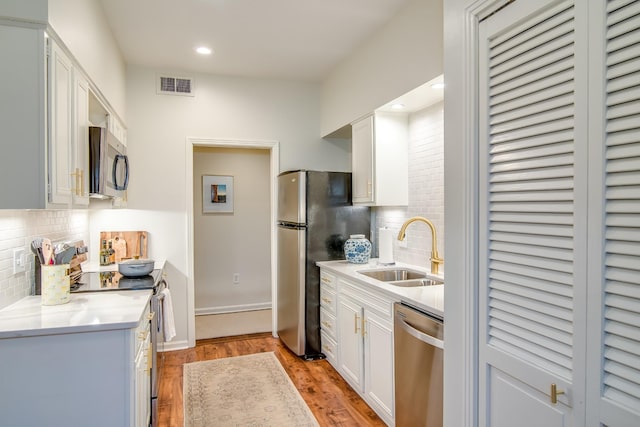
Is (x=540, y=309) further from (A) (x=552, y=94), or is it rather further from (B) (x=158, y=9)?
(B) (x=158, y=9)

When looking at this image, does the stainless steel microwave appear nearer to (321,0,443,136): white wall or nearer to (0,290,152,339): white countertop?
(0,290,152,339): white countertop

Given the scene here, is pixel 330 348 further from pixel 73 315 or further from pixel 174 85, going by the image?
pixel 174 85

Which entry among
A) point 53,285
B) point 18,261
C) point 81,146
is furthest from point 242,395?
point 81,146

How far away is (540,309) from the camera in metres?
1.04

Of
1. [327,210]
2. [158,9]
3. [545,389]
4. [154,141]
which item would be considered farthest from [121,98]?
[545,389]

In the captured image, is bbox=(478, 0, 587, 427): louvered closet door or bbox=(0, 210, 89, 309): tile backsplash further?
bbox=(0, 210, 89, 309): tile backsplash

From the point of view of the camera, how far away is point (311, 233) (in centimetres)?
351

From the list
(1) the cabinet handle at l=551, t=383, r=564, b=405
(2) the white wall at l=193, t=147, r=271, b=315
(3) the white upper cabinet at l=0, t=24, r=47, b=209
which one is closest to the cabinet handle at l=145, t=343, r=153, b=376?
(3) the white upper cabinet at l=0, t=24, r=47, b=209

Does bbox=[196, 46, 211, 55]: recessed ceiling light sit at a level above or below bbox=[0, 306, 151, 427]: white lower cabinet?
above

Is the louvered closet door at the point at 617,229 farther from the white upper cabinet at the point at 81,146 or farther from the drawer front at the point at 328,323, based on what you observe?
the drawer front at the point at 328,323

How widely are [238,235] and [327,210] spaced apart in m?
2.02

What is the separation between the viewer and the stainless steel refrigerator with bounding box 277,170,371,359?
350 centimetres

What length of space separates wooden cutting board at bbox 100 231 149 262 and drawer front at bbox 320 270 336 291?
1.74m

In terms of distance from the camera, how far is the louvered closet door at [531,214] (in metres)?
0.95
